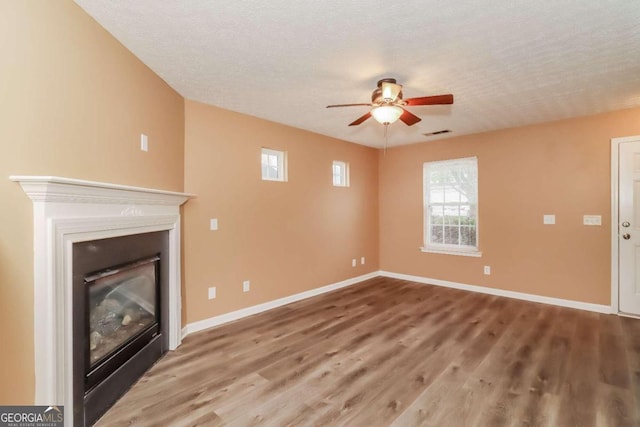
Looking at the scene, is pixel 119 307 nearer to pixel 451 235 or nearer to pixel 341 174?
pixel 341 174

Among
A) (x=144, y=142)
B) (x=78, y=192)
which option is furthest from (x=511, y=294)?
(x=78, y=192)

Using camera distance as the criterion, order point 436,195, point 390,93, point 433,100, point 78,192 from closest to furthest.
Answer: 1. point 78,192
2. point 433,100
3. point 390,93
4. point 436,195

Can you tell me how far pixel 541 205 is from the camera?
4.09 m

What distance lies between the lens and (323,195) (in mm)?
4676

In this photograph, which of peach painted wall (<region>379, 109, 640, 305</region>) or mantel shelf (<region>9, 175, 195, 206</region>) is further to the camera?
peach painted wall (<region>379, 109, 640, 305</region>)

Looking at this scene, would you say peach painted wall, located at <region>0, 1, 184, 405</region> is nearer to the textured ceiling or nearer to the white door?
the textured ceiling

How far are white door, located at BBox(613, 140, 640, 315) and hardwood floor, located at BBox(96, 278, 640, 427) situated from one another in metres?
0.31

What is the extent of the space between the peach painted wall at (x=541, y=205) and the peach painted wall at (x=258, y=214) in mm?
1573

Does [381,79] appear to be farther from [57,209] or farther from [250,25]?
[57,209]

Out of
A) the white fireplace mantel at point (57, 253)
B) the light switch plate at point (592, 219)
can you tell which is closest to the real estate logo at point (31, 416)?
the white fireplace mantel at point (57, 253)

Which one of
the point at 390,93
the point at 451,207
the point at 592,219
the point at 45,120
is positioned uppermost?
the point at 390,93

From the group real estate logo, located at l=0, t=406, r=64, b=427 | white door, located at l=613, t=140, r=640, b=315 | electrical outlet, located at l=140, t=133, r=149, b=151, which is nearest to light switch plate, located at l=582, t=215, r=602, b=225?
white door, located at l=613, t=140, r=640, b=315

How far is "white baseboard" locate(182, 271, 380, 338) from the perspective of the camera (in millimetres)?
3193

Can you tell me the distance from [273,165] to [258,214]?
74cm
